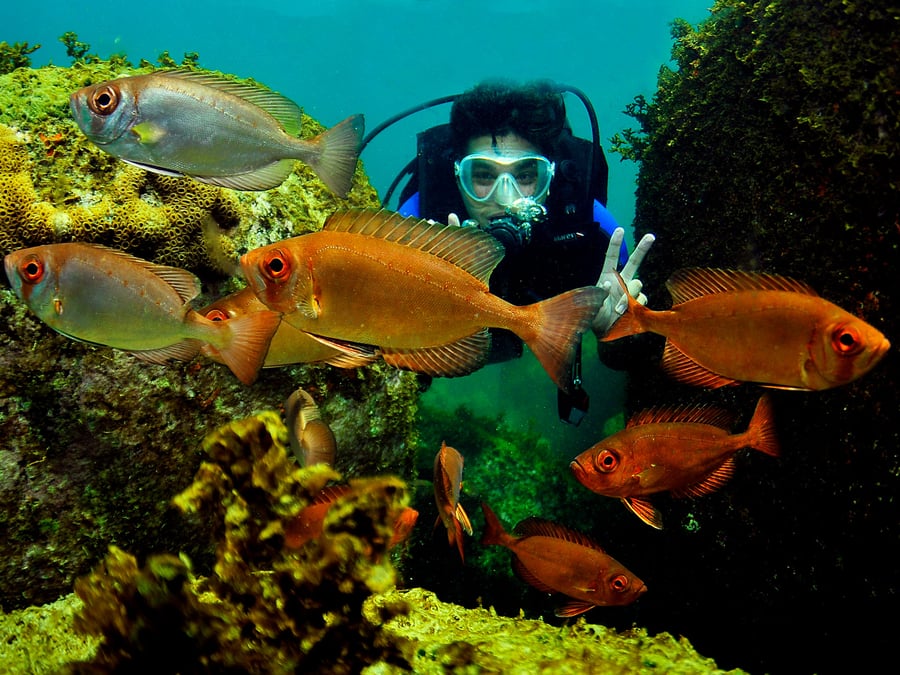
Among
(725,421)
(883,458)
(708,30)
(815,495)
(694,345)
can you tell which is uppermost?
(708,30)

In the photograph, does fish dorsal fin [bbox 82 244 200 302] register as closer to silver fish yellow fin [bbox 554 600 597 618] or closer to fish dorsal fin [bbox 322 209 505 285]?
fish dorsal fin [bbox 322 209 505 285]

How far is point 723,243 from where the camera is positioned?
11.8 feet

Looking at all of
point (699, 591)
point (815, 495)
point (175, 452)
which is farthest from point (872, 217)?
point (175, 452)

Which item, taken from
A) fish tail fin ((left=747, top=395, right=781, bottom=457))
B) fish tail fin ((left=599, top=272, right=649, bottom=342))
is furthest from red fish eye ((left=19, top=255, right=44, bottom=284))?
fish tail fin ((left=747, top=395, right=781, bottom=457))

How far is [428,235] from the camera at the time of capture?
1.91 metres

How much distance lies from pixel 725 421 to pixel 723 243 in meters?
1.55

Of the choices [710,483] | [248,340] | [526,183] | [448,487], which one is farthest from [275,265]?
[526,183]

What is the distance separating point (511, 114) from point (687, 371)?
4.33 meters

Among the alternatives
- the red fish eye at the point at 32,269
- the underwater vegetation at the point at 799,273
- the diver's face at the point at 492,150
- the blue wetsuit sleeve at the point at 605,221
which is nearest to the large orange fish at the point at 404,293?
the red fish eye at the point at 32,269

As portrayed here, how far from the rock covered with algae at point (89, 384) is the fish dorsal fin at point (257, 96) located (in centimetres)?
92

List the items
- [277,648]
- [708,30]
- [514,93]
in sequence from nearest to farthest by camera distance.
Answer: [277,648] < [708,30] < [514,93]

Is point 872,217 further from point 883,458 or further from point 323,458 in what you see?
point 323,458

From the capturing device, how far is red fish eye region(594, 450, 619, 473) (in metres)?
2.53

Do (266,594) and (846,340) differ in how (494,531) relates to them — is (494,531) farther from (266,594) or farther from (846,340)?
(846,340)
